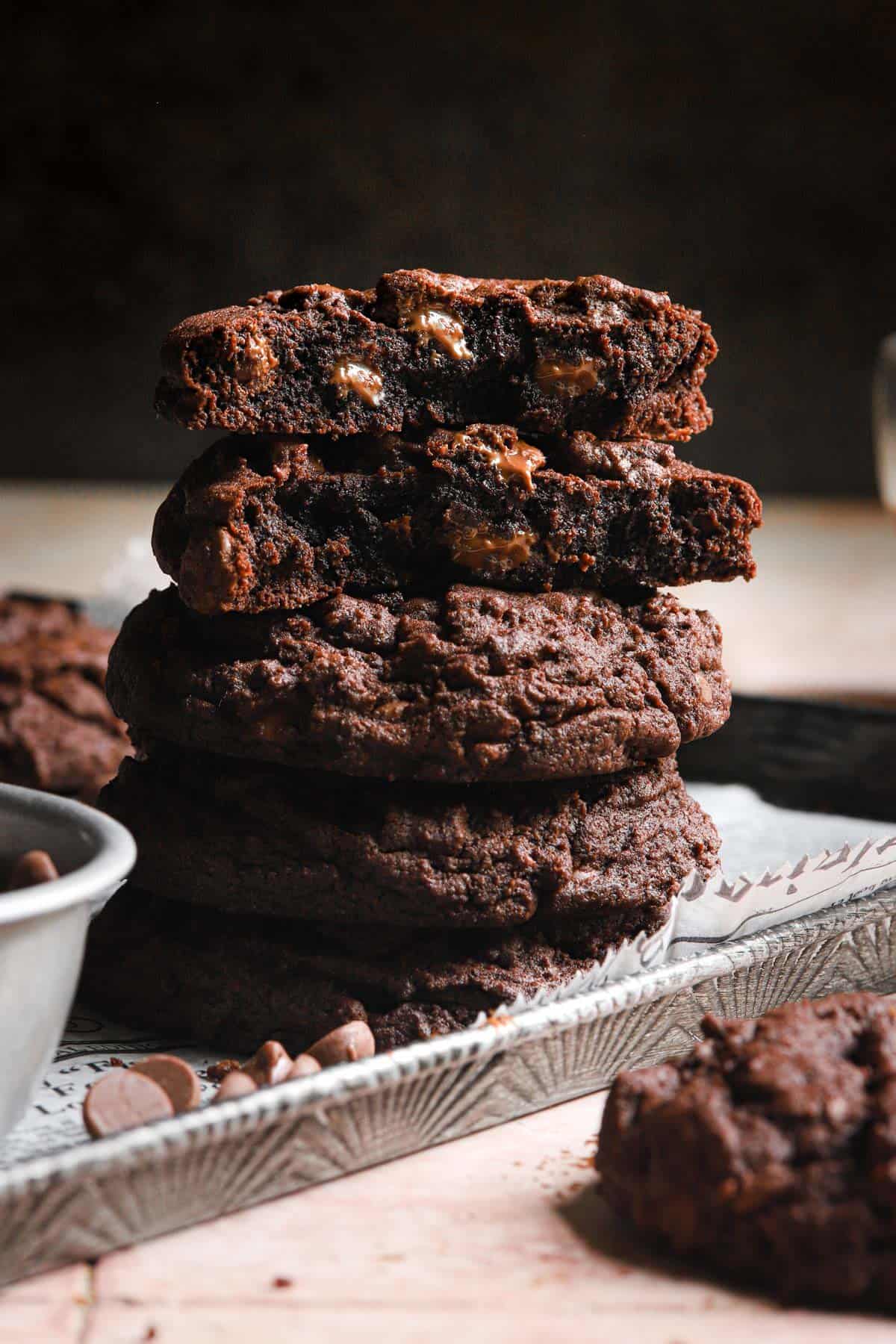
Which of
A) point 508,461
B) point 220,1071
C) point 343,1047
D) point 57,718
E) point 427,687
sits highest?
point 508,461

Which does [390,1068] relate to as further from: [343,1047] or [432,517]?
[432,517]

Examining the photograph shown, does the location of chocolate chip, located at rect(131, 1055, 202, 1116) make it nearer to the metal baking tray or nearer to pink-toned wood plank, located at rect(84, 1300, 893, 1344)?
the metal baking tray

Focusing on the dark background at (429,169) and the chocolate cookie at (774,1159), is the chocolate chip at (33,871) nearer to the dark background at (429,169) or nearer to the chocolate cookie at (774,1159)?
the chocolate cookie at (774,1159)

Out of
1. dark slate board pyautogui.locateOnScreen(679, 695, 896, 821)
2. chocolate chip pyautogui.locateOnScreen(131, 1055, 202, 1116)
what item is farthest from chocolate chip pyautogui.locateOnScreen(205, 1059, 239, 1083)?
dark slate board pyautogui.locateOnScreen(679, 695, 896, 821)

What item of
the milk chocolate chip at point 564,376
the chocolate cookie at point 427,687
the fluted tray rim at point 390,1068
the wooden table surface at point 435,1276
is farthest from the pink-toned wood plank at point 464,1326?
the milk chocolate chip at point 564,376

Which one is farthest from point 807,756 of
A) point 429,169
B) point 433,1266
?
point 429,169

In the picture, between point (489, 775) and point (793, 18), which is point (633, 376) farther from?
point (793, 18)
